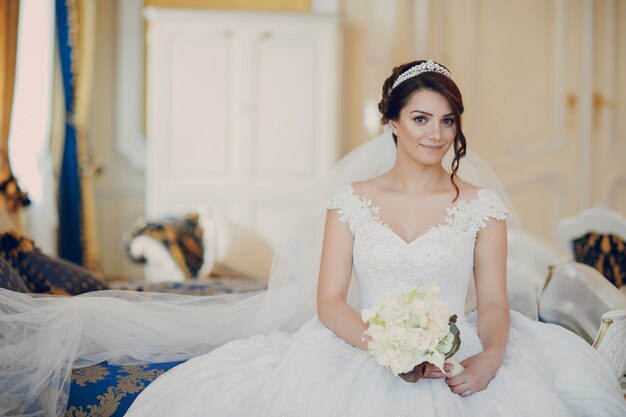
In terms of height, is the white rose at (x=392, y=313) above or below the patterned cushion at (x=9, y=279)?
above

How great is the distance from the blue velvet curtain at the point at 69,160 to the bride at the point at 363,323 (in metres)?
3.67

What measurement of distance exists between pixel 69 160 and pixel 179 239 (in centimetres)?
182

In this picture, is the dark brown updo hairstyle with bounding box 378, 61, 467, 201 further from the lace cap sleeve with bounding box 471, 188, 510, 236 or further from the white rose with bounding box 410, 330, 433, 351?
the white rose with bounding box 410, 330, 433, 351

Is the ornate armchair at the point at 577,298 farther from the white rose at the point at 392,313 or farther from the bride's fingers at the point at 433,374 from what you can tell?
the white rose at the point at 392,313

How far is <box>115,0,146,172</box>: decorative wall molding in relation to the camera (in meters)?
7.32

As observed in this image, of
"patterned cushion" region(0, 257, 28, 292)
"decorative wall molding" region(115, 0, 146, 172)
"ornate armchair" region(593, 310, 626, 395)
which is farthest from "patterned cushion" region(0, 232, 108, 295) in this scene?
"decorative wall molding" region(115, 0, 146, 172)

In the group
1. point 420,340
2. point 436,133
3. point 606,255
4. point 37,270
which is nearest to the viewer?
point 420,340

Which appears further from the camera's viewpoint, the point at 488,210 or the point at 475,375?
the point at 488,210

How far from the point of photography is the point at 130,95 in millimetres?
7352

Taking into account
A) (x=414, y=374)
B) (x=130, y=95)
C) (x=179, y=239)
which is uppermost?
(x=130, y=95)

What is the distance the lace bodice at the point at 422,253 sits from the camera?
2617 millimetres

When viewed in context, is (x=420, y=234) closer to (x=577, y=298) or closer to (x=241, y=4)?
(x=577, y=298)

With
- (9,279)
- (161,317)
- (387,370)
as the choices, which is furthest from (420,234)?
(9,279)

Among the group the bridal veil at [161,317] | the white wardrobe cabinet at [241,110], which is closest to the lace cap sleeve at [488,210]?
the bridal veil at [161,317]
